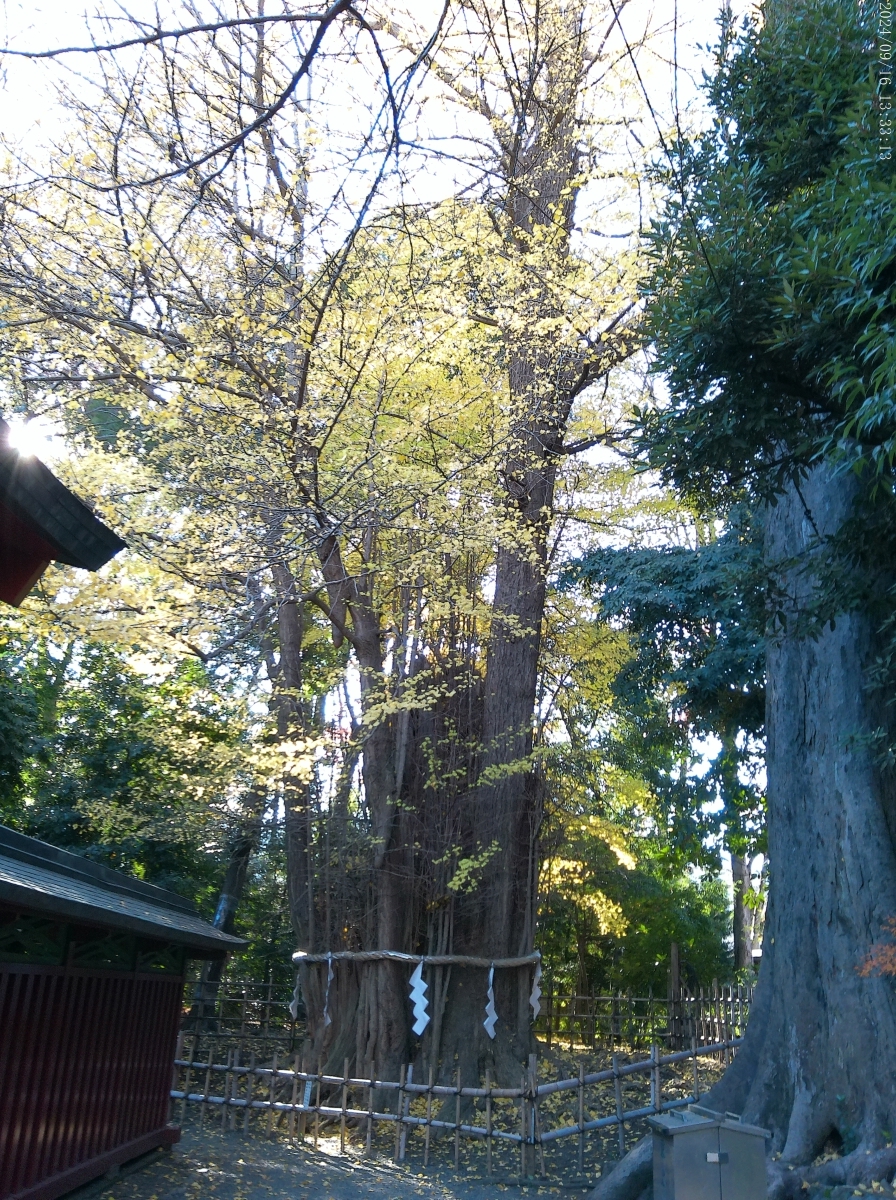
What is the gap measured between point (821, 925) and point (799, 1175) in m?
1.71

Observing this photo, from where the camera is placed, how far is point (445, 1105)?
989cm

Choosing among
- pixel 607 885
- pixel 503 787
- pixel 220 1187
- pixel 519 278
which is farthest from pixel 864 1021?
pixel 607 885

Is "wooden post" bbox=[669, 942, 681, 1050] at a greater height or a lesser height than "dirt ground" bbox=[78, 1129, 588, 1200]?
greater

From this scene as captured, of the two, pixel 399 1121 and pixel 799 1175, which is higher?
pixel 799 1175

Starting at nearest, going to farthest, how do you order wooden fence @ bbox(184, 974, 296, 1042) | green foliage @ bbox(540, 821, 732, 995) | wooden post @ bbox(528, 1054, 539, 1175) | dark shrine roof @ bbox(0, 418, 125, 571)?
dark shrine roof @ bbox(0, 418, 125, 571) < wooden post @ bbox(528, 1054, 539, 1175) < wooden fence @ bbox(184, 974, 296, 1042) < green foliage @ bbox(540, 821, 732, 995)

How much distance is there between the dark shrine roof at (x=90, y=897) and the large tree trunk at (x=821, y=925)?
3.95 meters

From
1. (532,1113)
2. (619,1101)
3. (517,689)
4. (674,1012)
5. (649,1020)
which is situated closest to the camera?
(532,1113)

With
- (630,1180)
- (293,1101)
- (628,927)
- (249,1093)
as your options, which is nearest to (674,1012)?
(628,927)

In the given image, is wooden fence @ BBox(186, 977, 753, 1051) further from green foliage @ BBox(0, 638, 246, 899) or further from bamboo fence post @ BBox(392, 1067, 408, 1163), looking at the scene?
bamboo fence post @ BBox(392, 1067, 408, 1163)

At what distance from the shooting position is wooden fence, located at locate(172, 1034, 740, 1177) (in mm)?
8758

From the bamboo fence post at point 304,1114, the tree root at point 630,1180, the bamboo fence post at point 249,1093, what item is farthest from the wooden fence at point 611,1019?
the tree root at point 630,1180

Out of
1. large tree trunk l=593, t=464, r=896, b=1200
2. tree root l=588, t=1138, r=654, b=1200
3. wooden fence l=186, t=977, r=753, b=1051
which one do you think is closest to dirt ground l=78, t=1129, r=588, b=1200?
tree root l=588, t=1138, r=654, b=1200

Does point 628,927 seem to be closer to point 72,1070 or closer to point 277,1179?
point 277,1179

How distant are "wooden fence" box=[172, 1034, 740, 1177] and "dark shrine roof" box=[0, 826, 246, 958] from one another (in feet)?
6.64
